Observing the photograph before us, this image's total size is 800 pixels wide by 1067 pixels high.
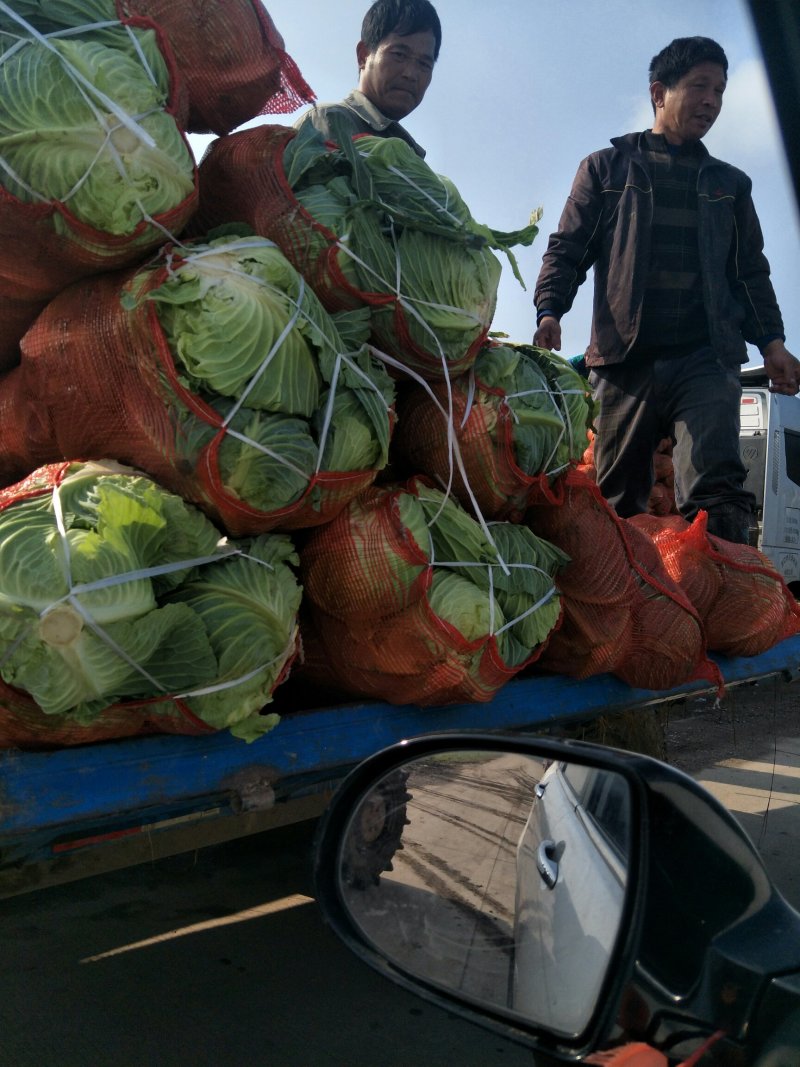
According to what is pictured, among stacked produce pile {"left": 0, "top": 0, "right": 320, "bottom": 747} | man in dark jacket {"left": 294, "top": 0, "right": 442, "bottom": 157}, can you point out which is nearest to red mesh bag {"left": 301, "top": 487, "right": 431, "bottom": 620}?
stacked produce pile {"left": 0, "top": 0, "right": 320, "bottom": 747}

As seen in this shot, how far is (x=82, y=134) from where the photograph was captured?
1.94m

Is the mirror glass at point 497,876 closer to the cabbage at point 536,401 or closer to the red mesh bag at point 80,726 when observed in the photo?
the red mesh bag at point 80,726

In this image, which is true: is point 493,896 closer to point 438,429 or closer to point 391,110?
point 438,429

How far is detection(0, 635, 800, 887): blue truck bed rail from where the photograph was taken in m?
1.79

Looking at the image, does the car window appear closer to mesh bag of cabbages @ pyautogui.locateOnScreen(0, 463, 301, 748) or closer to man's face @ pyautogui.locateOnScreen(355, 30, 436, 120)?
mesh bag of cabbages @ pyautogui.locateOnScreen(0, 463, 301, 748)

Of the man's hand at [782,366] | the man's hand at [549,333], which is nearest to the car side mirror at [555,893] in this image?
the man's hand at [549,333]

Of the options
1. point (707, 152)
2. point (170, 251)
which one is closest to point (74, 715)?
point (170, 251)

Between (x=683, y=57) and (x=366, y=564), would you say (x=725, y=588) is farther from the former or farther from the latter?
(x=683, y=57)

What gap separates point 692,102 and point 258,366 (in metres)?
3.62

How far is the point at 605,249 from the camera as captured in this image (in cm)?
491

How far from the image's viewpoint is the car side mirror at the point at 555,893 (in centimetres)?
116

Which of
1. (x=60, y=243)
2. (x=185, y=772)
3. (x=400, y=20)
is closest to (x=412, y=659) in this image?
(x=185, y=772)

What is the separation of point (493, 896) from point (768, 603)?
8.08 ft

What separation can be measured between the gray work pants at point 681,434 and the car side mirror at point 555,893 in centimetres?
299
